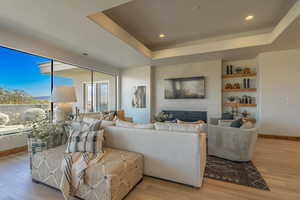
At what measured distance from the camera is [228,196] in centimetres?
171

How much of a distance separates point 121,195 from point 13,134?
3335 millimetres

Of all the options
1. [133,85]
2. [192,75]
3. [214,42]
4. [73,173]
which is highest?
[214,42]

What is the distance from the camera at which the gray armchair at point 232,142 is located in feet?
8.40

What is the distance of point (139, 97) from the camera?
6.03 m

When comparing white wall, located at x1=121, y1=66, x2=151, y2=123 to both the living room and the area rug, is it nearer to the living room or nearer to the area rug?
the living room

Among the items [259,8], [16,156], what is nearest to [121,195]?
[16,156]

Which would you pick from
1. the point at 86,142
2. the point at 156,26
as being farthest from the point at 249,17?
the point at 86,142

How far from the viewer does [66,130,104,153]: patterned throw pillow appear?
1879mm

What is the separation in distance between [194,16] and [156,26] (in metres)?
1.06

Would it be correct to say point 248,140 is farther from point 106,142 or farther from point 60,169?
point 60,169

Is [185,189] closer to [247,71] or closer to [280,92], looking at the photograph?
[280,92]

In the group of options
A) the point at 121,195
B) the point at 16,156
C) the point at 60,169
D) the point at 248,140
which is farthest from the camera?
the point at 16,156

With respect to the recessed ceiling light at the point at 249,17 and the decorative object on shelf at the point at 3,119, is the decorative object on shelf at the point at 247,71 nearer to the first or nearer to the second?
the recessed ceiling light at the point at 249,17

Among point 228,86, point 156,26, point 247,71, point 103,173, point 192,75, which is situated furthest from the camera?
point 192,75
